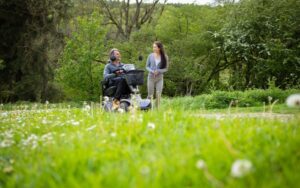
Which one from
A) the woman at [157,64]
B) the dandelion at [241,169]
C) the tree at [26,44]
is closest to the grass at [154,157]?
the dandelion at [241,169]

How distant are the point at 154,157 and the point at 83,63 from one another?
970 inches

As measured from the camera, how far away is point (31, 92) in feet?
79.3

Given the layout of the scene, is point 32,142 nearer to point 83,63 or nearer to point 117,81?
point 117,81

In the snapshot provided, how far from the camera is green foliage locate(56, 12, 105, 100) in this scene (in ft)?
87.7

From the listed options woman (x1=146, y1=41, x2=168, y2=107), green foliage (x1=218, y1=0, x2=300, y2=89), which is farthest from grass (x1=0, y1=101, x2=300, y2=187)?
green foliage (x1=218, y1=0, x2=300, y2=89)

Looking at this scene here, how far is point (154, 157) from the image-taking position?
2898 millimetres

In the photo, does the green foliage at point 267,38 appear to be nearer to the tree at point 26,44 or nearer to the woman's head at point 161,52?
the woman's head at point 161,52

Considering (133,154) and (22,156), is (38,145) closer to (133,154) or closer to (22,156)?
(22,156)

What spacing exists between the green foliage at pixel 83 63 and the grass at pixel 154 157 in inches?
898

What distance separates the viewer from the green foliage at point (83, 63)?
1053 inches

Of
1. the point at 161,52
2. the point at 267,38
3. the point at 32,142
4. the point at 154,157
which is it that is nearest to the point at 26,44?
the point at 267,38

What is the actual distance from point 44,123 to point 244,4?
697 inches

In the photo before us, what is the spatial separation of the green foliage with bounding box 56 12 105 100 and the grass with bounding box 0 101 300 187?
22.8 metres

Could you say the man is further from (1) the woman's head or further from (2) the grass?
(2) the grass
